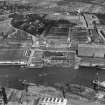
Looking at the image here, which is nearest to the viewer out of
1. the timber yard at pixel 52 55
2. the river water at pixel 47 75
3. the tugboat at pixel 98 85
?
the timber yard at pixel 52 55

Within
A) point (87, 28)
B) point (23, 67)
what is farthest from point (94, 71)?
point (87, 28)

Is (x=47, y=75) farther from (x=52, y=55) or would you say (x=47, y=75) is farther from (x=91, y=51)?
(x=91, y=51)

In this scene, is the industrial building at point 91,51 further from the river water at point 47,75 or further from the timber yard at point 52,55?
the river water at point 47,75

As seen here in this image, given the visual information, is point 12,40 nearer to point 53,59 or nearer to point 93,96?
point 53,59

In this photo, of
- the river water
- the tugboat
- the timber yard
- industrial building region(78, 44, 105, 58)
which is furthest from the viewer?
industrial building region(78, 44, 105, 58)

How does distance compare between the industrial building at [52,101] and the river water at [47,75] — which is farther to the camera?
the river water at [47,75]

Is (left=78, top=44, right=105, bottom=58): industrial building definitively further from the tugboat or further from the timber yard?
the tugboat

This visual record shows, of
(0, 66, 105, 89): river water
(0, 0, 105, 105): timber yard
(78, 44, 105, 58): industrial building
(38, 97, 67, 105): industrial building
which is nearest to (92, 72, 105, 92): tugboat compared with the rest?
(0, 0, 105, 105): timber yard

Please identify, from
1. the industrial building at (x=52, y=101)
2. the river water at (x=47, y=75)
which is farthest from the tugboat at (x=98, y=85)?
the industrial building at (x=52, y=101)

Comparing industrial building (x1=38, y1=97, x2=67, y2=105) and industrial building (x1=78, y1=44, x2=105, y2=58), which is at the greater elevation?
industrial building (x1=78, y1=44, x2=105, y2=58)
